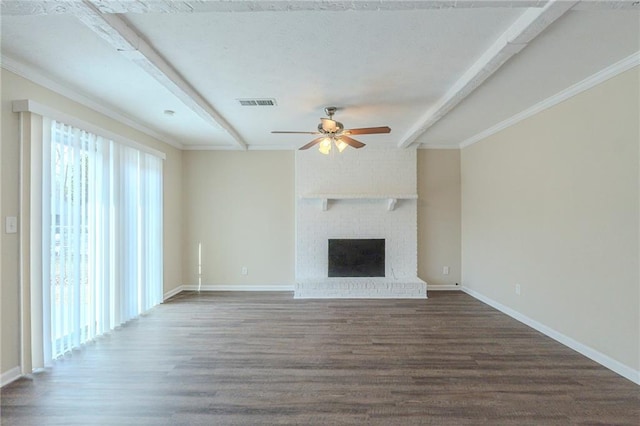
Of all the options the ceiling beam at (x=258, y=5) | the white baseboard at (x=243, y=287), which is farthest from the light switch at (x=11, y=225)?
the white baseboard at (x=243, y=287)

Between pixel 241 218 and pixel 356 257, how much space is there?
2164 millimetres

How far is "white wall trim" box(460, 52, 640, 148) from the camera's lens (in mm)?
2441

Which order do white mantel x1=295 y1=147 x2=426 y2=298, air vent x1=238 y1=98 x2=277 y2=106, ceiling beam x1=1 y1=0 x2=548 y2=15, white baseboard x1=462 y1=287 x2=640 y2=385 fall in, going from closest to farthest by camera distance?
ceiling beam x1=1 y1=0 x2=548 y2=15 → white baseboard x1=462 y1=287 x2=640 y2=385 → air vent x1=238 y1=98 x2=277 y2=106 → white mantel x1=295 y1=147 x2=426 y2=298

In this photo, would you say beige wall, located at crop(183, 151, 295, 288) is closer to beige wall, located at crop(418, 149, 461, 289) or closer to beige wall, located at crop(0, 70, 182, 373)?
beige wall, located at crop(418, 149, 461, 289)

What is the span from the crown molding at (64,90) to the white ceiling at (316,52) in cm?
1

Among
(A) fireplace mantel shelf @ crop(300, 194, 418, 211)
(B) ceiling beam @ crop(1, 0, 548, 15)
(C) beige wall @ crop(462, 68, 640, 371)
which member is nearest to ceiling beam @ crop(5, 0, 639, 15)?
(B) ceiling beam @ crop(1, 0, 548, 15)

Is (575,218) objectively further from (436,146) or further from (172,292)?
(172,292)

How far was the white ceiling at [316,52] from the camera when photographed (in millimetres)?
1758

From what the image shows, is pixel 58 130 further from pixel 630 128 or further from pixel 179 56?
pixel 630 128

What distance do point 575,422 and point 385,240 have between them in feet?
11.5

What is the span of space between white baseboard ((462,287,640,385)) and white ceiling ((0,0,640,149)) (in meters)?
2.53

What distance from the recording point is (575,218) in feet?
9.89

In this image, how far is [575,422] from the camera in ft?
6.50

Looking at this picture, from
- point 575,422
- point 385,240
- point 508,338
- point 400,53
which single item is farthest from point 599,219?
point 385,240
